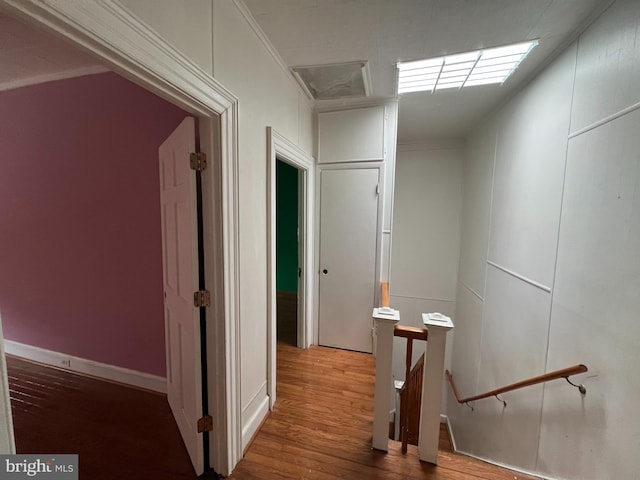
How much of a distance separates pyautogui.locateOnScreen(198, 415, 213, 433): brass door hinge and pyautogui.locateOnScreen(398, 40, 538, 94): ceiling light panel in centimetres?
278

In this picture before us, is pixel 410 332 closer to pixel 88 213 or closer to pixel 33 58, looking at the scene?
pixel 88 213

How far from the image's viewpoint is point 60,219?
2.24 m

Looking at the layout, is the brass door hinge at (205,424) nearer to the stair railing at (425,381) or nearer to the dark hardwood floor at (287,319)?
the stair railing at (425,381)

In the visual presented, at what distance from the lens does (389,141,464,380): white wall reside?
406cm

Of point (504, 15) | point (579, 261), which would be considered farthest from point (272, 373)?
point (504, 15)

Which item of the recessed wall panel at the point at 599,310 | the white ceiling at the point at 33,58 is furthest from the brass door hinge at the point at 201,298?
the recessed wall panel at the point at 599,310

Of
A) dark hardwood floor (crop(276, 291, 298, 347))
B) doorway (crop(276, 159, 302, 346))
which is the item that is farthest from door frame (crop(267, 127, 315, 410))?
doorway (crop(276, 159, 302, 346))

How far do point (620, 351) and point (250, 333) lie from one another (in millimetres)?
1980

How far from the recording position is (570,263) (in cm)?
165

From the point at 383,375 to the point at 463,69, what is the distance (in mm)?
2449

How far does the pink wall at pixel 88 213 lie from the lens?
2.02 metres

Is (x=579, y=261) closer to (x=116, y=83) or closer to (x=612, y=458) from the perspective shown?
(x=612, y=458)

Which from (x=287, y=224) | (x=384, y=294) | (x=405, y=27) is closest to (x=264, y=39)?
(x=405, y=27)

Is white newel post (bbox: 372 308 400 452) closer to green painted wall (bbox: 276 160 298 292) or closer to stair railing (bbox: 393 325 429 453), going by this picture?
stair railing (bbox: 393 325 429 453)
